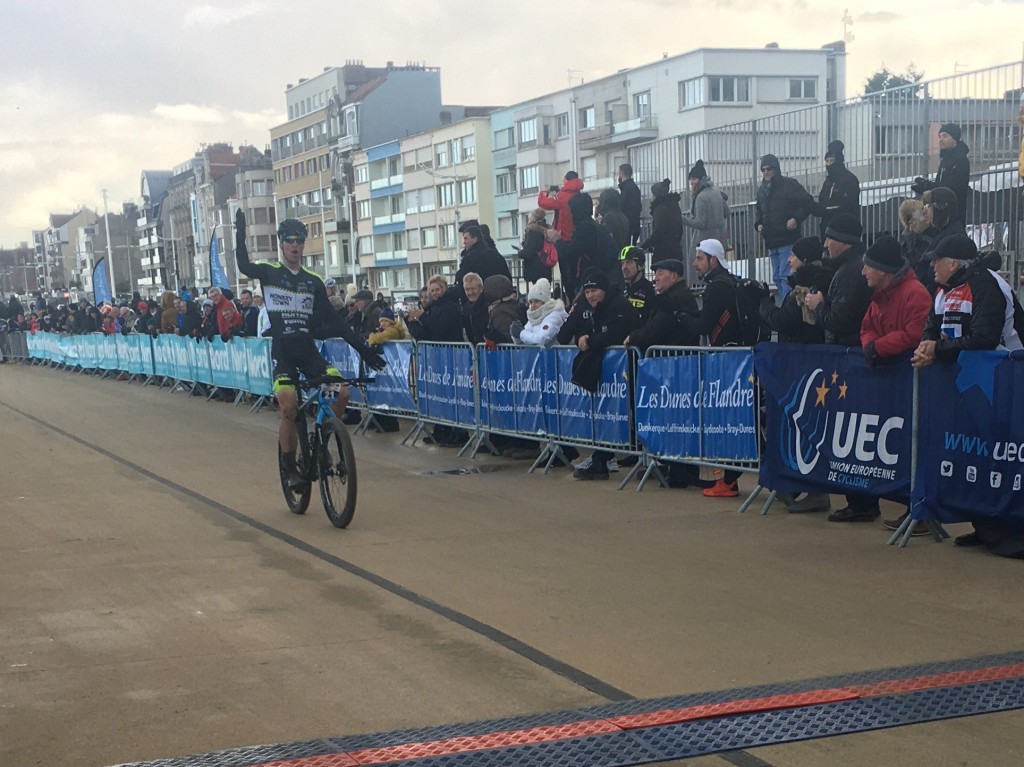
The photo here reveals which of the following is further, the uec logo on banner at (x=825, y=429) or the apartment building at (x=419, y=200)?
the apartment building at (x=419, y=200)

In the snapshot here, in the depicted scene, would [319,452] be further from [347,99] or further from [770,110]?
[347,99]

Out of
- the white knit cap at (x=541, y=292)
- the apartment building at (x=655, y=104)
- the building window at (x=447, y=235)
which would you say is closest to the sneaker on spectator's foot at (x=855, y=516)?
the white knit cap at (x=541, y=292)

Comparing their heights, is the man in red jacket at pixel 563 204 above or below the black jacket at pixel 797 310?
above

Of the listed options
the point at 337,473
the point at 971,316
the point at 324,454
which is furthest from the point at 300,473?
the point at 971,316

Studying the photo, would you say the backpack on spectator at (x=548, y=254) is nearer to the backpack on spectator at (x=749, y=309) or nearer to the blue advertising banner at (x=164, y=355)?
the backpack on spectator at (x=749, y=309)

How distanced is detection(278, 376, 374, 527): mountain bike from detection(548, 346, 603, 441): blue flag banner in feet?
9.68

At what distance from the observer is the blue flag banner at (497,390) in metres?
13.0

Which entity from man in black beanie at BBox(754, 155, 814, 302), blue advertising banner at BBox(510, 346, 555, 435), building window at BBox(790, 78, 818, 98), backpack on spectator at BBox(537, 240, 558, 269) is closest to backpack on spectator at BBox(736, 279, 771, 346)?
blue advertising banner at BBox(510, 346, 555, 435)

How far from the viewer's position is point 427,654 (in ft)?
18.8

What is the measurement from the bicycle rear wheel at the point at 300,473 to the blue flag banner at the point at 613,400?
3040 mm

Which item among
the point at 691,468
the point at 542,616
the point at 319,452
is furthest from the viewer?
the point at 691,468

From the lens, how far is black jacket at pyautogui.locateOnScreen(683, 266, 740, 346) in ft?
34.3

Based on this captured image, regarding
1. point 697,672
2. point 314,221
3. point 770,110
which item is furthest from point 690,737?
point 314,221

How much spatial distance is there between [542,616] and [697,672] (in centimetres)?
124
